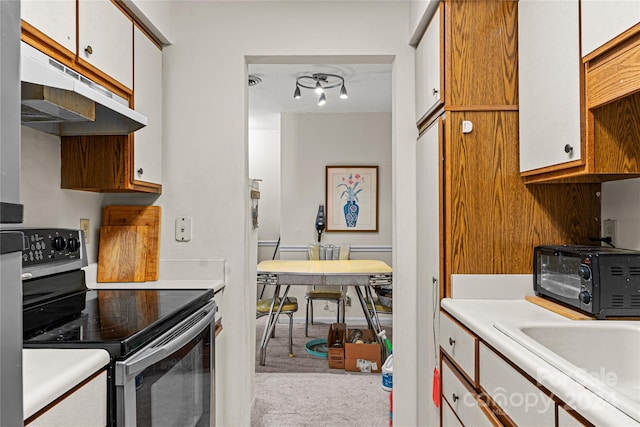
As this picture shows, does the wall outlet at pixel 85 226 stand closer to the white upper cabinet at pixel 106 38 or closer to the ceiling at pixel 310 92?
the white upper cabinet at pixel 106 38

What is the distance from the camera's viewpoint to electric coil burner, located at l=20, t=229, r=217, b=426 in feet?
3.97

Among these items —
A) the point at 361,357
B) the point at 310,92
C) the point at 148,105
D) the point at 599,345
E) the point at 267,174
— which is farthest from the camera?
the point at 267,174

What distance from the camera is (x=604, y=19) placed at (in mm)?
1307

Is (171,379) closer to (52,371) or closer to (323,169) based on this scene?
(52,371)

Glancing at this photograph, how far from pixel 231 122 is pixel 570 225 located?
164 cm

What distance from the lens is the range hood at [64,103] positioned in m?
1.21

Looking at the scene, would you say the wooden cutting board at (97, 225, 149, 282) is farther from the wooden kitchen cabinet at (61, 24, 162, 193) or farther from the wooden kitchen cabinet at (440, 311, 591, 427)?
the wooden kitchen cabinet at (440, 311, 591, 427)

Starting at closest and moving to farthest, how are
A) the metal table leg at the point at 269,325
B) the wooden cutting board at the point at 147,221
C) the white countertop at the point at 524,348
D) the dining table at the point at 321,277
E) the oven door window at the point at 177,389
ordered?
the white countertop at the point at 524,348 → the oven door window at the point at 177,389 → the wooden cutting board at the point at 147,221 → the dining table at the point at 321,277 → the metal table leg at the point at 269,325

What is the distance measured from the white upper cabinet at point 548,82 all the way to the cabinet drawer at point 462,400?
32.4 inches

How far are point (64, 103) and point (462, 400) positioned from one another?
5.25 feet

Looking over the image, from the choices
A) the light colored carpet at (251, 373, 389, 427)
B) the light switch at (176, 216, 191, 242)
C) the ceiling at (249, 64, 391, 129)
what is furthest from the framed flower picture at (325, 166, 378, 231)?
the light switch at (176, 216, 191, 242)

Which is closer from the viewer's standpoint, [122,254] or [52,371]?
[52,371]

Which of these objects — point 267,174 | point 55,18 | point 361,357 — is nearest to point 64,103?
point 55,18

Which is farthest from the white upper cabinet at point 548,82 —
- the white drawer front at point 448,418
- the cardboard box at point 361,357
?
the cardboard box at point 361,357
